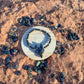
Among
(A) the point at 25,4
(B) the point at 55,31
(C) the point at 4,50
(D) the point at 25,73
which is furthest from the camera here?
(A) the point at 25,4

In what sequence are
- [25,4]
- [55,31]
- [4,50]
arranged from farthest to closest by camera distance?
1. [25,4]
2. [55,31]
3. [4,50]

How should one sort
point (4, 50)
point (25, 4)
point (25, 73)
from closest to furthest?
point (25, 73)
point (4, 50)
point (25, 4)

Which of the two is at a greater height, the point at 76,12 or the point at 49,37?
the point at 76,12

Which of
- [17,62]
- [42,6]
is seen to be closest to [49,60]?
[17,62]

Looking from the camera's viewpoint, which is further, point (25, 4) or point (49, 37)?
point (25, 4)

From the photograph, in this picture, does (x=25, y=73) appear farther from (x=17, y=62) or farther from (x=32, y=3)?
(x=32, y=3)

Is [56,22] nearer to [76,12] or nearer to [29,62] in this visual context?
[76,12]

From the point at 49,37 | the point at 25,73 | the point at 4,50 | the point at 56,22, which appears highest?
the point at 56,22

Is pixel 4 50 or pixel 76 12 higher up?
pixel 76 12

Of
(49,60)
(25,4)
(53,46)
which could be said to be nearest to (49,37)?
(53,46)
